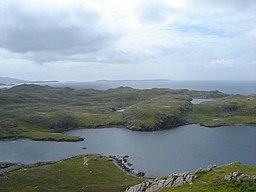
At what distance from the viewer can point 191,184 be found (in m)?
61.0

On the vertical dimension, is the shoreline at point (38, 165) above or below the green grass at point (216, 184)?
below

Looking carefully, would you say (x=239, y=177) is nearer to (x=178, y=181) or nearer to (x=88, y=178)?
(x=178, y=181)

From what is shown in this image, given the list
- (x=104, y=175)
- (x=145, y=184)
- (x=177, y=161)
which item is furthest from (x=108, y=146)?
(x=145, y=184)

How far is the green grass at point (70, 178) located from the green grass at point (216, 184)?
1260 inches

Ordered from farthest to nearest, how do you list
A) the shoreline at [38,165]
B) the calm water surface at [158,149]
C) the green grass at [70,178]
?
the calm water surface at [158,149] → the shoreline at [38,165] → the green grass at [70,178]

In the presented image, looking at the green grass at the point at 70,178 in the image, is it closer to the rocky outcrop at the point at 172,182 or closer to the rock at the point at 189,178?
the rocky outcrop at the point at 172,182

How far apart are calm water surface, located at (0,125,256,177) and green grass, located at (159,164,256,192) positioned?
52.7 meters

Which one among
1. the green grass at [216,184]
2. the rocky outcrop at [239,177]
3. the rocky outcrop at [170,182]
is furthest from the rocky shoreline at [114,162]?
the rocky outcrop at [239,177]

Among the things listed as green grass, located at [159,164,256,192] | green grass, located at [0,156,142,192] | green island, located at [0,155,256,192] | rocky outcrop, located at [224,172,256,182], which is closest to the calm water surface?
green island, located at [0,155,256,192]

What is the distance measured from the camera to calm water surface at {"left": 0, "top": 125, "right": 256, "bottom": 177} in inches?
5226

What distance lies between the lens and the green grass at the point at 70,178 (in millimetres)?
94156

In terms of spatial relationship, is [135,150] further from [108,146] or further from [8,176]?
[8,176]

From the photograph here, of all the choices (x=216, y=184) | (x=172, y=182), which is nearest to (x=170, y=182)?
(x=172, y=182)

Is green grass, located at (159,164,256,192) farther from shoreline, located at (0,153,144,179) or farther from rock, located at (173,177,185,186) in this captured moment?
shoreline, located at (0,153,144,179)
